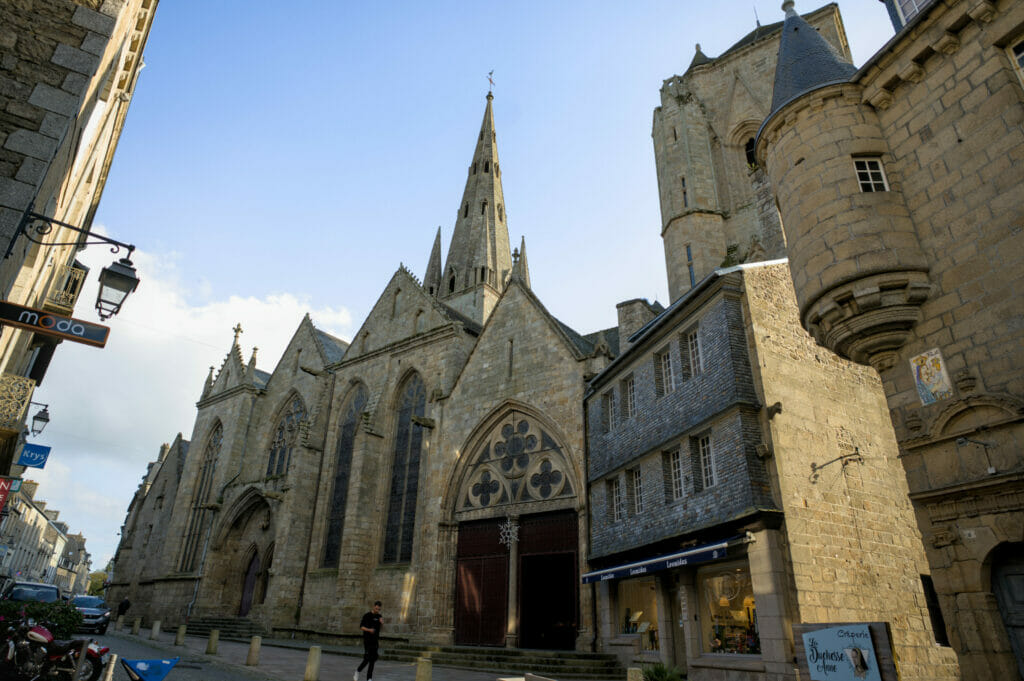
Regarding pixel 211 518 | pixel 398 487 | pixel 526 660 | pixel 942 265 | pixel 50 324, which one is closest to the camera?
pixel 50 324

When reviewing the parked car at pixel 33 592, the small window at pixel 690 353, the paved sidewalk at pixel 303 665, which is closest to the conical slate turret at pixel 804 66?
the small window at pixel 690 353

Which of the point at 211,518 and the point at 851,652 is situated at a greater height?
the point at 211,518

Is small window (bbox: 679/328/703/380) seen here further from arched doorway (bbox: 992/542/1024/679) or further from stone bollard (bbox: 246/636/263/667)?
stone bollard (bbox: 246/636/263/667)

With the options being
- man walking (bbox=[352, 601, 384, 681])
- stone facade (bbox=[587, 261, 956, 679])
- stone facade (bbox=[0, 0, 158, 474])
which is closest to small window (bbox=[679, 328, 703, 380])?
stone facade (bbox=[587, 261, 956, 679])

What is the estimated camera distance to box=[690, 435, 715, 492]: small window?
35.8ft

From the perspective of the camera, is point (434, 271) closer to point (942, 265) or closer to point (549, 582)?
point (549, 582)

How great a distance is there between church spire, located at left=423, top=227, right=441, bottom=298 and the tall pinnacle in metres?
1.67

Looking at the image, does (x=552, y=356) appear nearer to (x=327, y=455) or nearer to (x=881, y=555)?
(x=881, y=555)

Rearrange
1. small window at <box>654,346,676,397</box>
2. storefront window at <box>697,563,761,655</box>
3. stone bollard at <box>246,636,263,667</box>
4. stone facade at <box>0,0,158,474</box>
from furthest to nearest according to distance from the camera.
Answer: small window at <box>654,346,676,397</box>
stone bollard at <box>246,636,263,667</box>
storefront window at <box>697,563,761,655</box>
stone facade at <box>0,0,158,474</box>

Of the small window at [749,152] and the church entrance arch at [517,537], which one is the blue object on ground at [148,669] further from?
the small window at [749,152]

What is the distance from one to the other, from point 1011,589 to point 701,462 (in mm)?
5337

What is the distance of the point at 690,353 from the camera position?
488 inches

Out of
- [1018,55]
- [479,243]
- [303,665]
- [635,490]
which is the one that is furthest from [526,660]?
[479,243]

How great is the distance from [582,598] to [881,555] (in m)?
6.51
